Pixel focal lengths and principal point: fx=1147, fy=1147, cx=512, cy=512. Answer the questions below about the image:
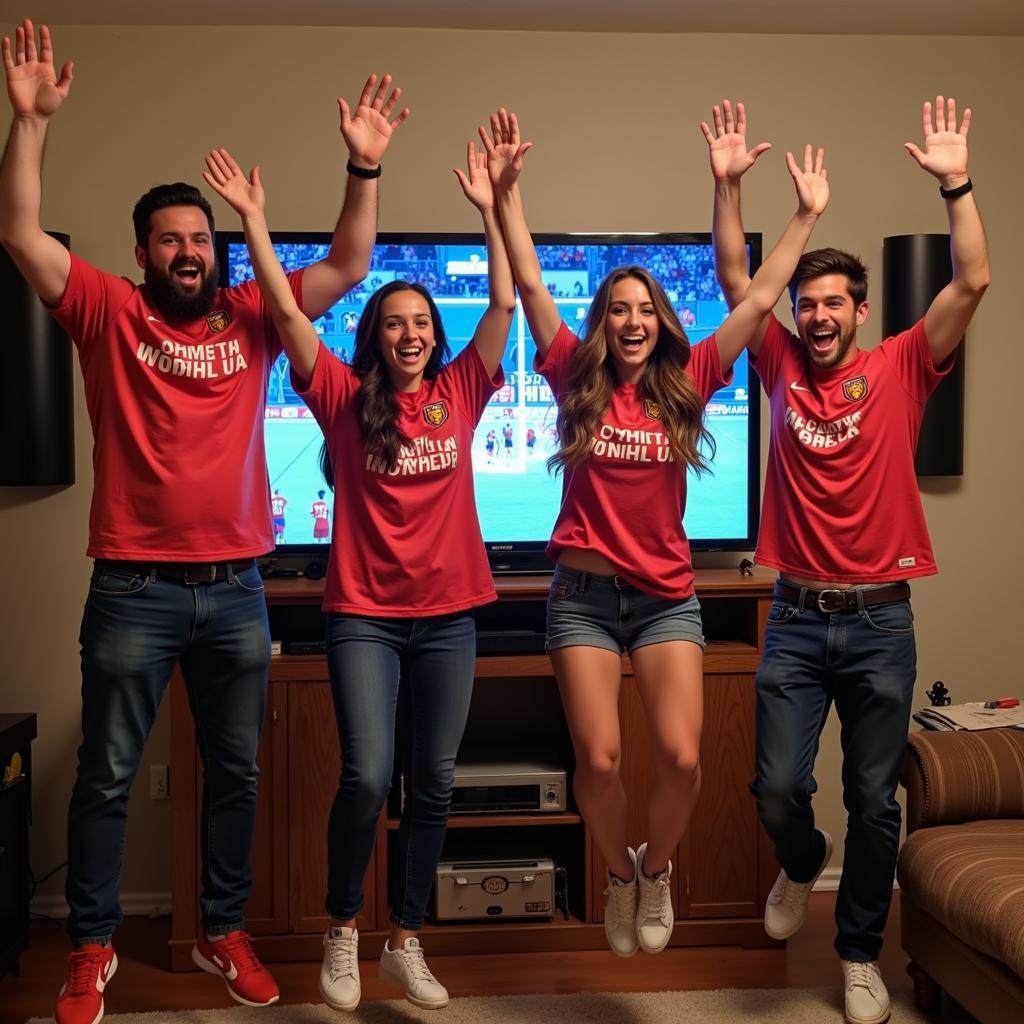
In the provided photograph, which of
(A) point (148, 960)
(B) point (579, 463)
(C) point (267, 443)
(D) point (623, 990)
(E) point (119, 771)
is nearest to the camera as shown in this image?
(E) point (119, 771)

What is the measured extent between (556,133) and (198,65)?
3.96 ft

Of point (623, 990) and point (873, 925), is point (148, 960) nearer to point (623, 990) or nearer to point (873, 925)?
point (623, 990)

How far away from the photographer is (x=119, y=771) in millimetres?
2553

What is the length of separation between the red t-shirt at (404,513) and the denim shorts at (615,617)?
0.69 feet

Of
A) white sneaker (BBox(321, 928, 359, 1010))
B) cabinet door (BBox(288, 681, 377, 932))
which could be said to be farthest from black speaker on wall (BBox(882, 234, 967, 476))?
white sneaker (BBox(321, 928, 359, 1010))

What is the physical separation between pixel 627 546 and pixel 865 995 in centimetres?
127

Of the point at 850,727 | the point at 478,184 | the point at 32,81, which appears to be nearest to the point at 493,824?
the point at 850,727

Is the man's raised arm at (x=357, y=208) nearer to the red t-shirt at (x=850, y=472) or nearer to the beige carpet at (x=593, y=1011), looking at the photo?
the red t-shirt at (x=850, y=472)

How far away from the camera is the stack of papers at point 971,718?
124 inches

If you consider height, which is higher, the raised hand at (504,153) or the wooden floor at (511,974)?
the raised hand at (504,153)

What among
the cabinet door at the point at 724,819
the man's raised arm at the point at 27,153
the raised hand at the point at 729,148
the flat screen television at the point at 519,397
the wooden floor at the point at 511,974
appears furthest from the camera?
the flat screen television at the point at 519,397

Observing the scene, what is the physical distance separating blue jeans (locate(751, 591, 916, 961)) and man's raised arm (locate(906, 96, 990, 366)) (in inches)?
27.5

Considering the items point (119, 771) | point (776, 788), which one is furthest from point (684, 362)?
point (119, 771)

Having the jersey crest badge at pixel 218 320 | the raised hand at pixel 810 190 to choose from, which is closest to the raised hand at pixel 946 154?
the raised hand at pixel 810 190
